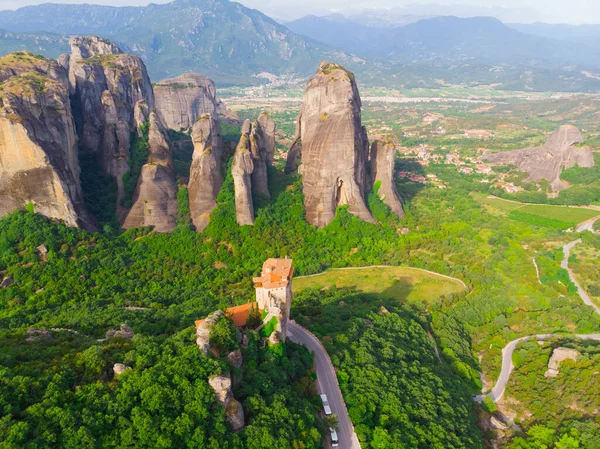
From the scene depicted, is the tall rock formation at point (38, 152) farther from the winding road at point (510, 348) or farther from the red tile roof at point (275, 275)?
the winding road at point (510, 348)

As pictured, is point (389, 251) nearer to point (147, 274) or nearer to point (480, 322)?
point (480, 322)

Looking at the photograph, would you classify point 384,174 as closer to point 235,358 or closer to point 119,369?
point 235,358

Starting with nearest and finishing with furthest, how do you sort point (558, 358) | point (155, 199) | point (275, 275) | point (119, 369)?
1. point (119, 369)
2. point (275, 275)
3. point (558, 358)
4. point (155, 199)

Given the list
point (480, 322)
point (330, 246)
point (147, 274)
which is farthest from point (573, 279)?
point (147, 274)

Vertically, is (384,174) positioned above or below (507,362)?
above

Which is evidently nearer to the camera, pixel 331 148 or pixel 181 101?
pixel 331 148

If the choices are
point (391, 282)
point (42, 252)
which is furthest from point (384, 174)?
point (42, 252)

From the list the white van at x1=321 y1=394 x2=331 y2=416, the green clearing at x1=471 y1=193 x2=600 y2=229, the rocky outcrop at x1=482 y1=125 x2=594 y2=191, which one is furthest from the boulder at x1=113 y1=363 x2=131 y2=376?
the rocky outcrop at x1=482 y1=125 x2=594 y2=191
